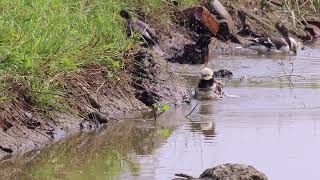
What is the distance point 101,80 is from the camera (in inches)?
362

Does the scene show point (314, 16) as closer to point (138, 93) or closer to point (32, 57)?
point (138, 93)

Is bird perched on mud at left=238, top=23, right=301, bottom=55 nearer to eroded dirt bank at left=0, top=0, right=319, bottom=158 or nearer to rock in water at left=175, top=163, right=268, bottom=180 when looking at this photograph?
eroded dirt bank at left=0, top=0, right=319, bottom=158

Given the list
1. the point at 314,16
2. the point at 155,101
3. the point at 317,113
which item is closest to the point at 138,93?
the point at 155,101

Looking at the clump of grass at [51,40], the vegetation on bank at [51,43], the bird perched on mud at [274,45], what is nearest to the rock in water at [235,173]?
the vegetation on bank at [51,43]

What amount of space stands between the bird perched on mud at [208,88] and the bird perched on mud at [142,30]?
33.0 inches

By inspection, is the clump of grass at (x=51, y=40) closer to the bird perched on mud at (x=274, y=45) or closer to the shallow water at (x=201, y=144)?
the shallow water at (x=201, y=144)

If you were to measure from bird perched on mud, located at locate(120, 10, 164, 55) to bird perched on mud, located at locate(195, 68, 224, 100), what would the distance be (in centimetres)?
84

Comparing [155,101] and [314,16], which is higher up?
[314,16]

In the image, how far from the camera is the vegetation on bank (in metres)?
7.92

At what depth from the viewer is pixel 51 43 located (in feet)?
27.8

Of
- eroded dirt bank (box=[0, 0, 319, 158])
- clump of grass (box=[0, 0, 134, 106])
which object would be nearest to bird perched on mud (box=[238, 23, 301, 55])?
eroded dirt bank (box=[0, 0, 319, 158])

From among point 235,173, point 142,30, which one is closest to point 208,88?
point 142,30

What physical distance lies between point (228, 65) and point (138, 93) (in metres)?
3.65

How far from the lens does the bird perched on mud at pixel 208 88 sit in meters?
10.2
